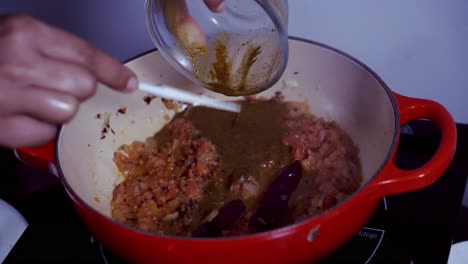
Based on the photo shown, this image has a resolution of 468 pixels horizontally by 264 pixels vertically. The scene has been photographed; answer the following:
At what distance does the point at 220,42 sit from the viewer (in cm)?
110

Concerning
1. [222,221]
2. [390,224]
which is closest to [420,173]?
[390,224]

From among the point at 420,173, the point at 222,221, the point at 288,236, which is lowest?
the point at 222,221

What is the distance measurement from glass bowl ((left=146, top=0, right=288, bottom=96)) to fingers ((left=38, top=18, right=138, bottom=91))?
32cm

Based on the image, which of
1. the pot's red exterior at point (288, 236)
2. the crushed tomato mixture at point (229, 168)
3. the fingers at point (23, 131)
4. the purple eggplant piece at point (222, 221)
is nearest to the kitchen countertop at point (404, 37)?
the crushed tomato mixture at point (229, 168)

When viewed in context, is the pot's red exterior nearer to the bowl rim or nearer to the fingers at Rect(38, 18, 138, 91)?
the bowl rim

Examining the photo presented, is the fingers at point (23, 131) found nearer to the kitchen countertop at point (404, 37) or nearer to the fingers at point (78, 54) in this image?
the fingers at point (78, 54)

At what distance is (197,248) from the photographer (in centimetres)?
75

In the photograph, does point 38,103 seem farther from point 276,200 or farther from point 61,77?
point 276,200

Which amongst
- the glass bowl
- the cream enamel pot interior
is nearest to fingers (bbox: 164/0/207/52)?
the glass bowl

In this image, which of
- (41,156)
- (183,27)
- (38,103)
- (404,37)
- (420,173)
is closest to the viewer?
(38,103)

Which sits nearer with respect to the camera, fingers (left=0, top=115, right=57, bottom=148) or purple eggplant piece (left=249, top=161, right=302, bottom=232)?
fingers (left=0, top=115, right=57, bottom=148)

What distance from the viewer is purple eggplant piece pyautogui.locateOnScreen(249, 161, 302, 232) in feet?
3.12

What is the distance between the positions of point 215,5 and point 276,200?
40 cm

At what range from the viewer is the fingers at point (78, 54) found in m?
0.71
